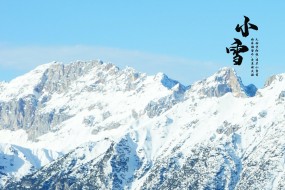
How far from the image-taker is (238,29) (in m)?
186

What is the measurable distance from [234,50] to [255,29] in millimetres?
6753

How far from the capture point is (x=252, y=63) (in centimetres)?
18988

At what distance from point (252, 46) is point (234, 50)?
3280 mm

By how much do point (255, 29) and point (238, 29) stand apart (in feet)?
10.9

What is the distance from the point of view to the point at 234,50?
188750 millimetres

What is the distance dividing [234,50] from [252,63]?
4.15 metres

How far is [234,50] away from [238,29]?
4650 millimetres

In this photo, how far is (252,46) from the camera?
18788cm

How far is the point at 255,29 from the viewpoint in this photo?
18388 cm
